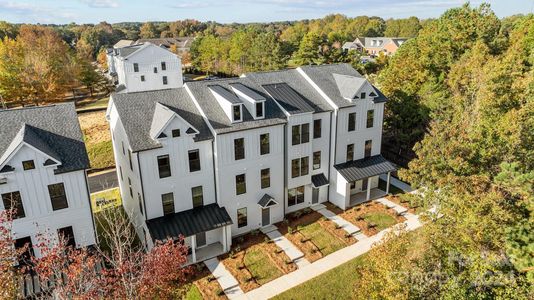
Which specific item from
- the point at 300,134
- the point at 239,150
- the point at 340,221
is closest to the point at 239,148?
the point at 239,150

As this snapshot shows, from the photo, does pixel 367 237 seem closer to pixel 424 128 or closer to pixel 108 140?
pixel 424 128

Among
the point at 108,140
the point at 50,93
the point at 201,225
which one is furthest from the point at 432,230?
the point at 50,93

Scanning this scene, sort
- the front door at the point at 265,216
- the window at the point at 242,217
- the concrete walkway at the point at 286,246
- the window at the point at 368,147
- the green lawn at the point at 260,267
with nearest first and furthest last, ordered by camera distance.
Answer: the green lawn at the point at 260,267 < the concrete walkway at the point at 286,246 < the window at the point at 242,217 < the front door at the point at 265,216 < the window at the point at 368,147

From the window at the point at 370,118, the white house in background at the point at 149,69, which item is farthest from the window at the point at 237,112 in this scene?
the white house in background at the point at 149,69

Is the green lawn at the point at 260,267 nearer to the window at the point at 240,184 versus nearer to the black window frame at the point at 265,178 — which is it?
the window at the point at 240,184

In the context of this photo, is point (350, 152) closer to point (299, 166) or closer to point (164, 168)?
point (299, 166)

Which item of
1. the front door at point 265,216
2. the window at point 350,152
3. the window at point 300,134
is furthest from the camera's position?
the window at point 350,152
